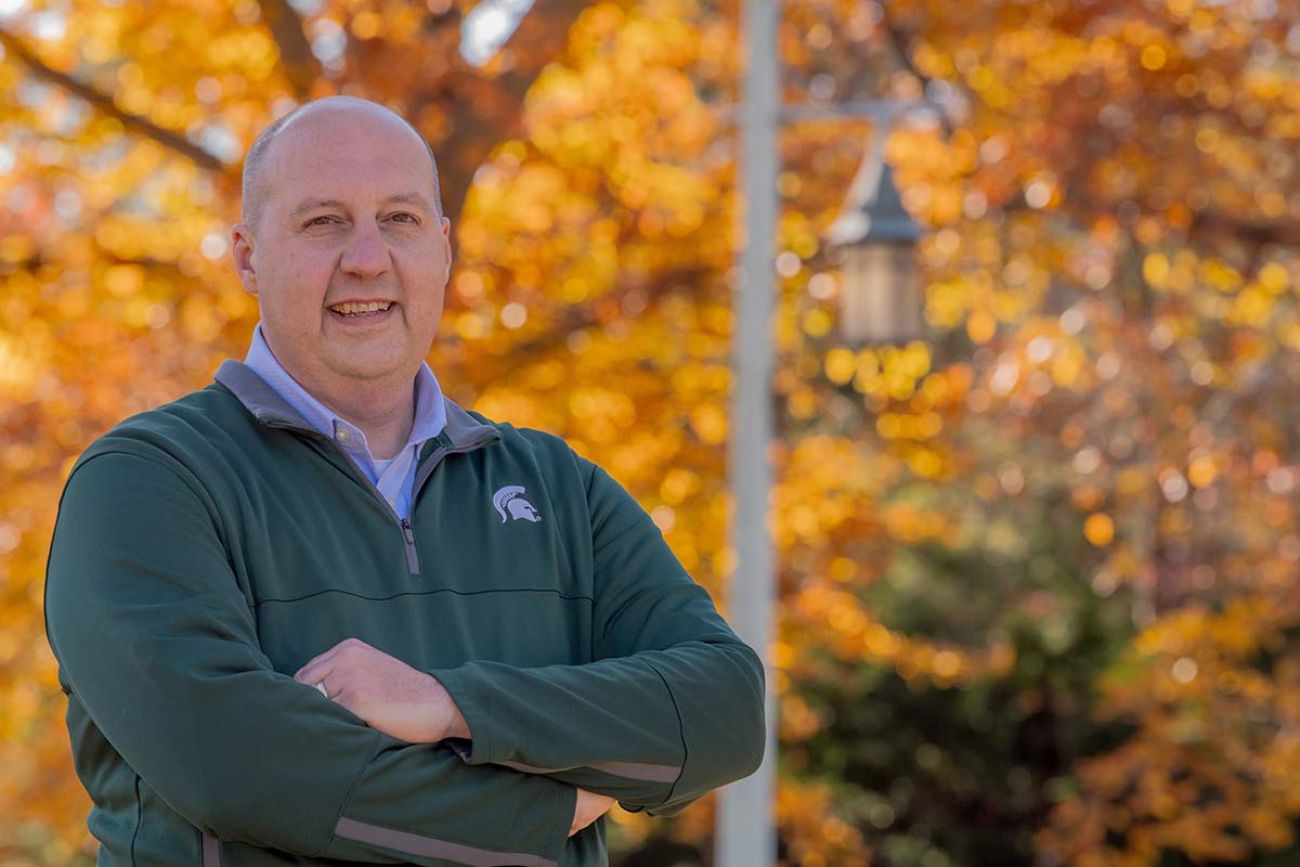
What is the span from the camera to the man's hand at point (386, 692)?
208cm

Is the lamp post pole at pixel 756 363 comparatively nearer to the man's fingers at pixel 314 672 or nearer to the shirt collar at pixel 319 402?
the shirt collar at pixel 319 402

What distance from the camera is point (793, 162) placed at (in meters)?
11.9

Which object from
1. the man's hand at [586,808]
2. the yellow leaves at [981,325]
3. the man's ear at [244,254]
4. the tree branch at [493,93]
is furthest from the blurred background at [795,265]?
the man's hand at [586,808]

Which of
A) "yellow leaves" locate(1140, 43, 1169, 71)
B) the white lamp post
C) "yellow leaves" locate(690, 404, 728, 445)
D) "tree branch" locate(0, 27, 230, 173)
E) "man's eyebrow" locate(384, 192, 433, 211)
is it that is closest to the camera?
"man's eyebrow" locate(384, 192, 433, 211)

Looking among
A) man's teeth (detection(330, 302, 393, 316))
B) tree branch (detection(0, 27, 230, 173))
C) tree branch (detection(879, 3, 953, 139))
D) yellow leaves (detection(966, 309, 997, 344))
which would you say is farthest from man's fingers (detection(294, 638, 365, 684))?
yellow leaves (detection(966, 309, 997, 344))

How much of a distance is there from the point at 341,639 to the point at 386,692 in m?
0.12

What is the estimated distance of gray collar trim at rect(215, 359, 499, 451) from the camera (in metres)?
2.23

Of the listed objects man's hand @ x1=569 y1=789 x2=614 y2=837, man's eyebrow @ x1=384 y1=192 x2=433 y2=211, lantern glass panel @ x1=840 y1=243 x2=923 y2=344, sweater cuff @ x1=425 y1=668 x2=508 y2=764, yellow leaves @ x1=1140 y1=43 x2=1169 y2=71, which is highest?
yellow leaves @ x1=1140 y1=43 x2=1169 y2=71

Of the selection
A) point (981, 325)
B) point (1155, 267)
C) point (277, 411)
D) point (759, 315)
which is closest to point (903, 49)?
point (981, 325)

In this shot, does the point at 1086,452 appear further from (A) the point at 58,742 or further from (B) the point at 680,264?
(A) the point at 58,742

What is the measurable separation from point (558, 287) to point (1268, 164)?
4633 millimetres

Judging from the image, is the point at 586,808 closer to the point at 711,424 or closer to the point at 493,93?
the point at 493,93

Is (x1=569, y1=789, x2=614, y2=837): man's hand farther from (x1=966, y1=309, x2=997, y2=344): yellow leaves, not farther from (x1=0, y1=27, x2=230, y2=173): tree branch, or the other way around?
(x1=966, y1=309, x2=997, y2=344): yellow leaves

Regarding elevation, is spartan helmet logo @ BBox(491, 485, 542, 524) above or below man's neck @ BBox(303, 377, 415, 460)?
below
